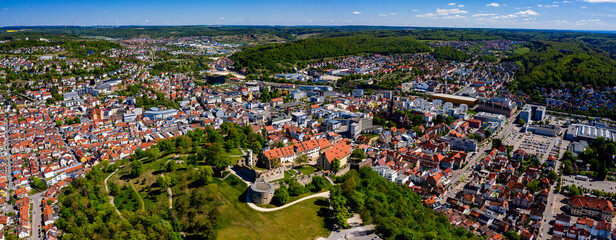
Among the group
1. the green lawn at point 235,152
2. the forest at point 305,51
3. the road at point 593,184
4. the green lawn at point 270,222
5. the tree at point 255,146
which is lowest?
the road at point 593,184

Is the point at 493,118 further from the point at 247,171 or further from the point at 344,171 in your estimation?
the point at 247,171

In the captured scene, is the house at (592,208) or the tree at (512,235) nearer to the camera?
the tree at (512,235)

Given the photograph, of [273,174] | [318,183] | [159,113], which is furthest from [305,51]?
[318,183]

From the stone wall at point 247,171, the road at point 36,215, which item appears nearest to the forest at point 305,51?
the stone wall at point 247,171

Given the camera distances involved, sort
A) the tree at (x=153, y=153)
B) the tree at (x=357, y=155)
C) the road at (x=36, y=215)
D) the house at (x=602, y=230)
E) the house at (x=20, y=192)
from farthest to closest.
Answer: the tree at (x=357, y=155), the tree at (x=153, y=153), the house at (x=20, y=192), the house at (x=602, y=230), the road at (x=36, y=215)

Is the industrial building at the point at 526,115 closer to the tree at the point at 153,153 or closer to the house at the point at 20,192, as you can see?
the tree at the point at 153,153

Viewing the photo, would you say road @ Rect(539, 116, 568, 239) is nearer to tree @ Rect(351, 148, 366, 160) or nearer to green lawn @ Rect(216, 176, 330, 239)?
tree @ Rect(351, 148, 366, 160)

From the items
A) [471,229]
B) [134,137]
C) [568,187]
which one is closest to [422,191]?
[471,229]

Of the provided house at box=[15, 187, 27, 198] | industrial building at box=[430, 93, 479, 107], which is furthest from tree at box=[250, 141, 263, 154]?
industrial building at box=[430, 93, 479, 107]
